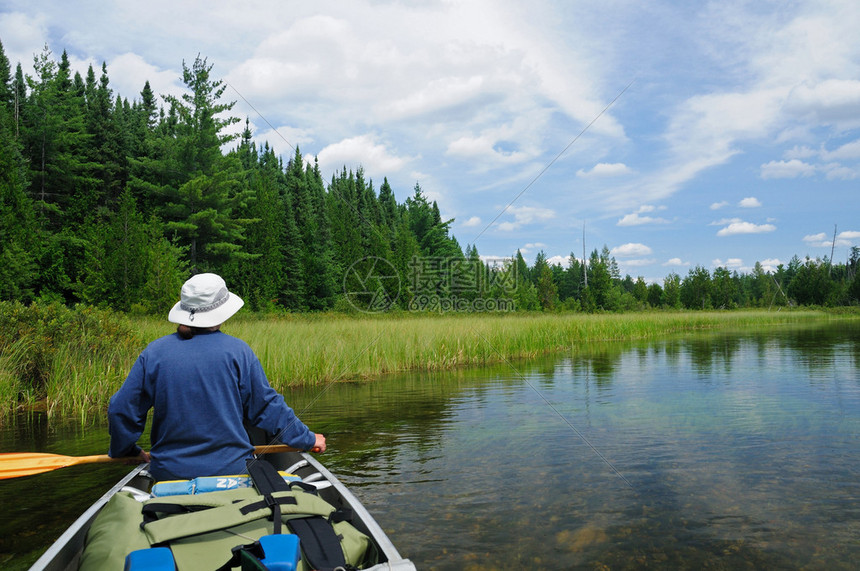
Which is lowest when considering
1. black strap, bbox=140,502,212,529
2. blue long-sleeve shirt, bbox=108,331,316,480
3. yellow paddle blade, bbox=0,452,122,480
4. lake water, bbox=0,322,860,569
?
lake water, bbox=0,322,860,569

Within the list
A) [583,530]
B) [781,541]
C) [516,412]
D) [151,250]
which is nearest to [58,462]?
[583,530]

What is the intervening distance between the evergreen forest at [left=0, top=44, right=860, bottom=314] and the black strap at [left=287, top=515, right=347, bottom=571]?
2203cm

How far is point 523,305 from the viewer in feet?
209

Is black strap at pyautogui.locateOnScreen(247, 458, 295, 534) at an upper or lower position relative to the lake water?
upper

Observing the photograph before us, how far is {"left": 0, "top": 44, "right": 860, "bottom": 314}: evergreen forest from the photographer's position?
86.6ft

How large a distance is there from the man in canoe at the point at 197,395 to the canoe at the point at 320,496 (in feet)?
1.51

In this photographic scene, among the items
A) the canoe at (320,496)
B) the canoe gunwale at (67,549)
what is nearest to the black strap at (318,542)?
the canoe at (320,496)

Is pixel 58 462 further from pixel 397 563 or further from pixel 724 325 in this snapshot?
pixel 724 325

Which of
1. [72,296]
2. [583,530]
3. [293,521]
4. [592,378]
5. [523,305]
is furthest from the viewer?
[523,305]

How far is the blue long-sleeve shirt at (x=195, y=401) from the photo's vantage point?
2986mm

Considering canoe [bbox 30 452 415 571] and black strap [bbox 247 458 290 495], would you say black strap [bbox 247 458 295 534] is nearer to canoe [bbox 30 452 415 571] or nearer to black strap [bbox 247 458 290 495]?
black strap [bbox 247 458 290 495]

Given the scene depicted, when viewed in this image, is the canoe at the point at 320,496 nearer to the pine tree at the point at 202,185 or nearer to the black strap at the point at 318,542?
the black strap at the point at 318,542

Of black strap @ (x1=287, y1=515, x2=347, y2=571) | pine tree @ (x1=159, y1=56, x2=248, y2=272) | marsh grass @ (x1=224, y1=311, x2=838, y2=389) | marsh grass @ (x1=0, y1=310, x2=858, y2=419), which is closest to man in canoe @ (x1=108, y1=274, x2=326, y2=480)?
black strap @ (x1=287, y1=515, x2=347, y2=571)

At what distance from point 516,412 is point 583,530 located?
14.4 ft
